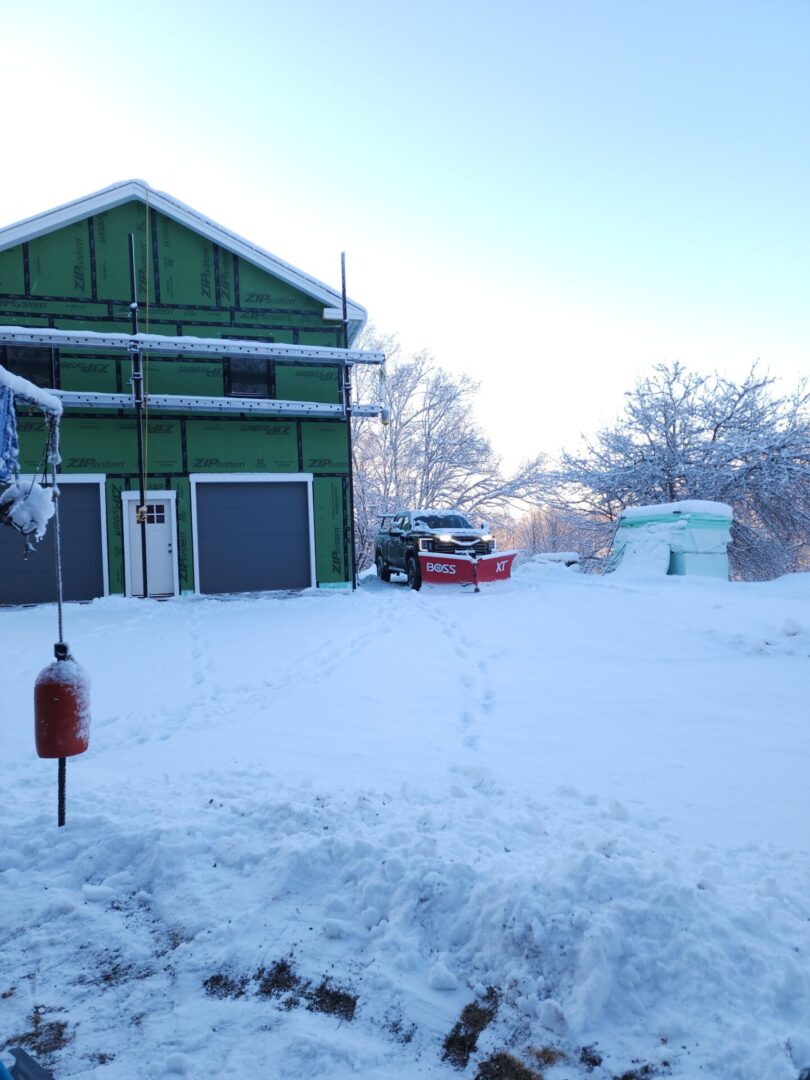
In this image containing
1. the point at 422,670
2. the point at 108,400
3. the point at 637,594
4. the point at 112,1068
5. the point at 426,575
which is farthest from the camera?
the point at 426,575

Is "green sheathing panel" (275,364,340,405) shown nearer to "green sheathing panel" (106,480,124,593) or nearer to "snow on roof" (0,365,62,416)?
"green sheathing panel" (106,480,124,593)

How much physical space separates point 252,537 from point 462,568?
5100mm

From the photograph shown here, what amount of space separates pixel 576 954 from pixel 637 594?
35.2 ft

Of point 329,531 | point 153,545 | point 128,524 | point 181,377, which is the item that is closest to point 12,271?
point 181,377

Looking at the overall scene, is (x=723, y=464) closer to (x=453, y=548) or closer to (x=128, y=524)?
(x=453, y=548)

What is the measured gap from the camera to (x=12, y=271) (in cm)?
1451

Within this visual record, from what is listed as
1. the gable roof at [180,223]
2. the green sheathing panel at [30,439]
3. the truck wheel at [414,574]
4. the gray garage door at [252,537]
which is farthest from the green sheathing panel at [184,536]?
the gable roof at [180,223]

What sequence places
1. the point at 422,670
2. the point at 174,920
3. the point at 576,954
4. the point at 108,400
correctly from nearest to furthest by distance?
the point at 576,954, the point at 174,920, the point at 422,670, the point at 108,400

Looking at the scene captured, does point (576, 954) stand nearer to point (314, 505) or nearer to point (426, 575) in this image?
point (426, 575)

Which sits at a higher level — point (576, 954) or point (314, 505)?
point (314, 505)

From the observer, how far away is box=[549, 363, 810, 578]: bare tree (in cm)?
2108

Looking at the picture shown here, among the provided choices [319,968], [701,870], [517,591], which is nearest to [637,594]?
[517,591]

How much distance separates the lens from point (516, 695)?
248 inches

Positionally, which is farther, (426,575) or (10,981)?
(426,575)
